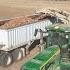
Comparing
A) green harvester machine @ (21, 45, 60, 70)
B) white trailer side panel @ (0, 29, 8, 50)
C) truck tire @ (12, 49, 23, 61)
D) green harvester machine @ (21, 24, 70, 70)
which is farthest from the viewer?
truck tire @ (12, 49, 23, 61)

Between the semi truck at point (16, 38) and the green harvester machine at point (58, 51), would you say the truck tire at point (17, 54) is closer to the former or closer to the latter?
the semi truck at point (16, 38)

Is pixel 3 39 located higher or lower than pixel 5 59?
higher

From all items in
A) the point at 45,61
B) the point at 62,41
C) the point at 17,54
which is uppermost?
the point at 62,41

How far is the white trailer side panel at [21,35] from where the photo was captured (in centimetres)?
1524

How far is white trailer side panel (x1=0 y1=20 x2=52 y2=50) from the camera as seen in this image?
50.0 feet

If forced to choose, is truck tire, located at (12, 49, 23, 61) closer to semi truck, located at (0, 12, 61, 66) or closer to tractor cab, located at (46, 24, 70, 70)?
semi truck, located at (0, 12, 61, 66)

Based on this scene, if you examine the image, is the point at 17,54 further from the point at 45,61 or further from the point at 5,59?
the point at 45,61

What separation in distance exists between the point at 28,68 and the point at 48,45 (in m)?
2.19

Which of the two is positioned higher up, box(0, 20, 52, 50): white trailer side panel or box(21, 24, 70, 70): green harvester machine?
box(21, 24, 70, 70): green harvester machine

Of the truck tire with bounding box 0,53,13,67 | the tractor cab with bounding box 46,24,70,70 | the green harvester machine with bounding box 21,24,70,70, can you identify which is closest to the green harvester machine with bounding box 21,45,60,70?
the green harvester machine with bounding box 21,24,70,70

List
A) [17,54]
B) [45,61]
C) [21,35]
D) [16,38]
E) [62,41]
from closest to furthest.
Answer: [45,61]
[62,41]
[16,38]
[17,54]
[21,35]

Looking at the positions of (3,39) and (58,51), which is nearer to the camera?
(58,51)

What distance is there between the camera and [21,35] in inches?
638

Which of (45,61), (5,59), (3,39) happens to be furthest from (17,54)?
(45,61)
